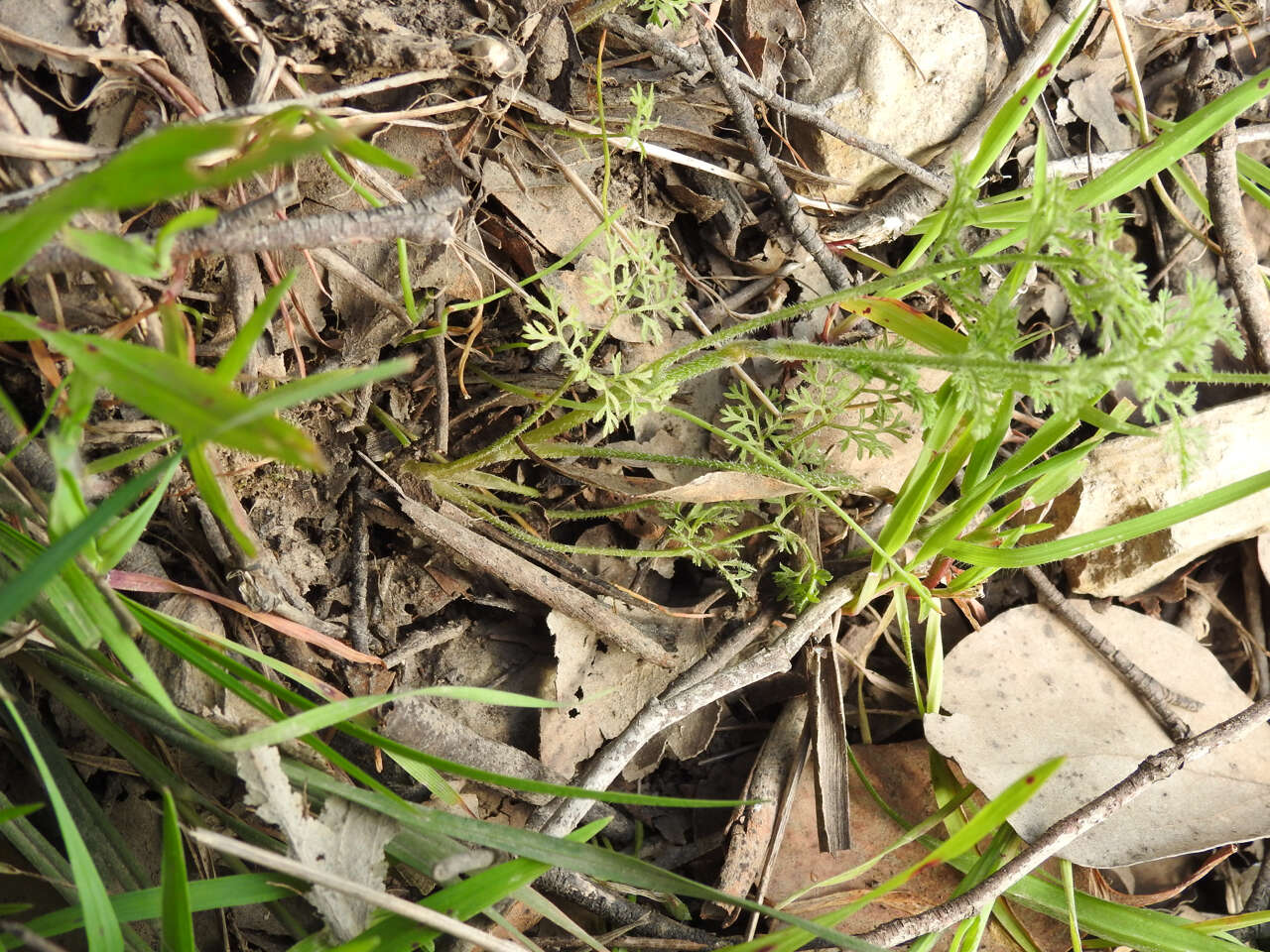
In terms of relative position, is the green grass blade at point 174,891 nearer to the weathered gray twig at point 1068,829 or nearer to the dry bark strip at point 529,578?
the dry bark strip at point 529,578

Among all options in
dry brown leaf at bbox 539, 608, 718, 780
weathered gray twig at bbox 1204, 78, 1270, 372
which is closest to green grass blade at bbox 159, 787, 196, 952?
dry brown leaf at bbox 539, 608, 718, 780

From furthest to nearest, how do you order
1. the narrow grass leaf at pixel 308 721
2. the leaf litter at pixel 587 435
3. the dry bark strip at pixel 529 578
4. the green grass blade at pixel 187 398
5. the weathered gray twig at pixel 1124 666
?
the weathered gray twig at pixel 1124 666 < the dry bark strip at pixel 529 578 < the leaf litter at pixel 587 435 < the narrow grass leaf at pixel 308 721 < the green grass blade at pixel 187 398

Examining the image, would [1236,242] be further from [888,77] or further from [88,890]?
[88,890]

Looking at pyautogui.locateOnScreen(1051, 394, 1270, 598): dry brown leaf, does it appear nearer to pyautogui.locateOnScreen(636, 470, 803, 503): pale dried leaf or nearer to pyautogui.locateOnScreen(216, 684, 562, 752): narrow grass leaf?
pyautogui.locateOnScreen(636, 470, 803, 503): pale dried leaf

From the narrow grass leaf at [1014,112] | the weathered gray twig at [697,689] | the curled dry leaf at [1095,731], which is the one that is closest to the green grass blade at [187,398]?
the weathered gray twig at [697,689]

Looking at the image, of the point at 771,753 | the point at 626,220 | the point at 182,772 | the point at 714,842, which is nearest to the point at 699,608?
the point at 771,753

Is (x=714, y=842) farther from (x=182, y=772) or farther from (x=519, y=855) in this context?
(x=182, y=772)
